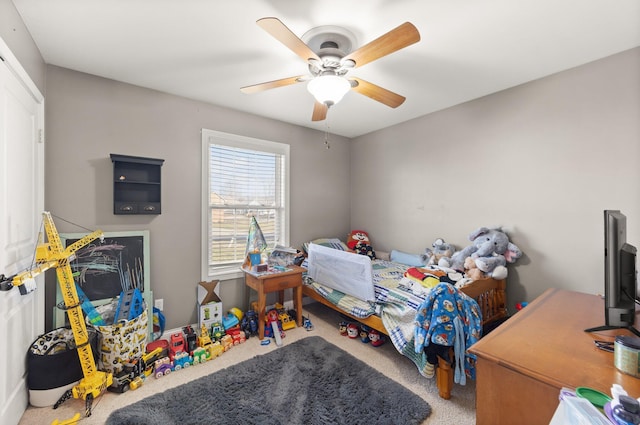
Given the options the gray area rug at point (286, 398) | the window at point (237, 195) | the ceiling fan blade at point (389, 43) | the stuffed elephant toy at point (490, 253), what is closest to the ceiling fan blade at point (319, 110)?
the ceiling fan blade at point (389, 43)

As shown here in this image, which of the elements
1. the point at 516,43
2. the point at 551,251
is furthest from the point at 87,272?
the point at 551,251

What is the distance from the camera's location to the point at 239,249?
123 inches

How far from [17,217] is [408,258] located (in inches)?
136

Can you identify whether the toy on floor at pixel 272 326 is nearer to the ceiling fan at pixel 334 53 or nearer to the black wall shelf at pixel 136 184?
the black wall shelf at pixel 136 184

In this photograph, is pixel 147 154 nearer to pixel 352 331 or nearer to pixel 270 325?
pixel 270 325

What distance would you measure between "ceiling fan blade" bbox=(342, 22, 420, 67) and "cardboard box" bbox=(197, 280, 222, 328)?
2468 mm

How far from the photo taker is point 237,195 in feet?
10.2

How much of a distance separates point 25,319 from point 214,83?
7.36 ft

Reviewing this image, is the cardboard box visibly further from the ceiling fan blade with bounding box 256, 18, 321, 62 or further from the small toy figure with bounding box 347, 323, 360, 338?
the ceiling fan blade with bounding box 256, 18, 321, 62

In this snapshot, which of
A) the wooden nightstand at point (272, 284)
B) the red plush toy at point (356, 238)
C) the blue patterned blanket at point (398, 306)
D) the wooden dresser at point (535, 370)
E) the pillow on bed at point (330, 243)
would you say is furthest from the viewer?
the red plush toy at point (356, 238)

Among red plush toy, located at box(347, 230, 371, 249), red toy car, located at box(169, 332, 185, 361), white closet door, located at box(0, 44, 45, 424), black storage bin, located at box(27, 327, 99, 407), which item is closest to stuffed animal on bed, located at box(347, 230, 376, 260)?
red plush toy, located at box(347, 230, 371, 249)

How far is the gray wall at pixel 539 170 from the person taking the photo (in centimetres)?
199

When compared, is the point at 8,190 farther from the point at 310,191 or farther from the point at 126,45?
the point at 310,191

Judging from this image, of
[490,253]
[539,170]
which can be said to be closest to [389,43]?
[539,170]
